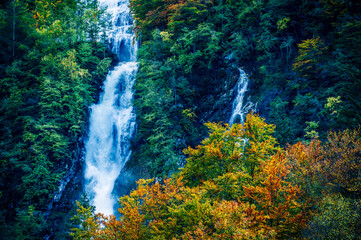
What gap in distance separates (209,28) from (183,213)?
18.5 m

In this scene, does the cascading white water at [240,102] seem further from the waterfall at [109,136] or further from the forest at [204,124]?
the waterfall at [109,136]

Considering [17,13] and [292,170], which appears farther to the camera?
[17,13]

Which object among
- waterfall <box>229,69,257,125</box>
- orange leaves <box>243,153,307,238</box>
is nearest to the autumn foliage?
orange leaves <box>243,153,307,238</box>

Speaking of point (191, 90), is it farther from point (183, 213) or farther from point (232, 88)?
point (183, 213)

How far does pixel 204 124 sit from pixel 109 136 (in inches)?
528

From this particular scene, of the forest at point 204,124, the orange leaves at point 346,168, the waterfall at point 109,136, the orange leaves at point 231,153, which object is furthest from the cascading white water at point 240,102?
the waterfall at point 109,136

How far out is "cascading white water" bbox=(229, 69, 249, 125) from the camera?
17459 millimetres

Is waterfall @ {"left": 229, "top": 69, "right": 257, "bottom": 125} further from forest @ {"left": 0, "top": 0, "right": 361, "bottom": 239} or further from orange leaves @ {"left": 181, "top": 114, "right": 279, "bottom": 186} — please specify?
orange leaves @ {"left": 181, "top": 114, "right": 279, "bottom": 186}

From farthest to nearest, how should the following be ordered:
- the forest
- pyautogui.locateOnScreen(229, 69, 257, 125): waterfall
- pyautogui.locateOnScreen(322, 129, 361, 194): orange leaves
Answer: pyautogui.locateOnScreen(229, 69, 257, 125): waterfall < the forest < pyautogui.locateOnScreen(322, 129, 361, 194): orange leaves

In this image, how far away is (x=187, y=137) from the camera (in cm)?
2022

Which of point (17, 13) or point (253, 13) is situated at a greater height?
point (253, 13)

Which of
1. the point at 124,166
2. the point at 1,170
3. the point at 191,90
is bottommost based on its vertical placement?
the point at 124,166

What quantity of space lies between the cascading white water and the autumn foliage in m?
7.39

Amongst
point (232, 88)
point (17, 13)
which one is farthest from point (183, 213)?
point (17, 13)
